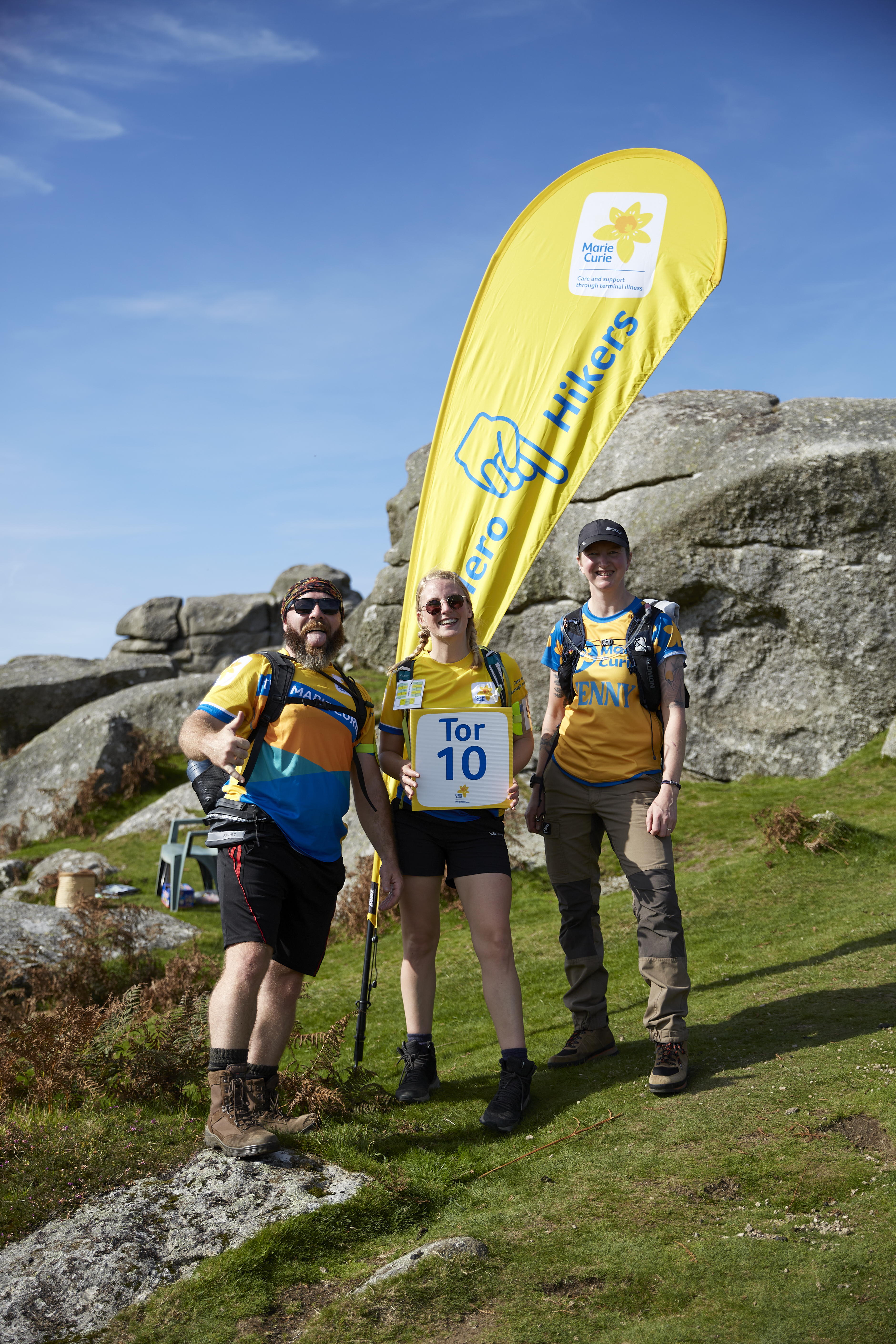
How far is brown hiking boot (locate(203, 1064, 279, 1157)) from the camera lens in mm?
4074

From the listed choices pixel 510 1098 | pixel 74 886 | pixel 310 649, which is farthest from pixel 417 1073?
pixel 74 886

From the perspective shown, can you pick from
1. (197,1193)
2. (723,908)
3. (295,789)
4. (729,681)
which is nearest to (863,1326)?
(197,1193)

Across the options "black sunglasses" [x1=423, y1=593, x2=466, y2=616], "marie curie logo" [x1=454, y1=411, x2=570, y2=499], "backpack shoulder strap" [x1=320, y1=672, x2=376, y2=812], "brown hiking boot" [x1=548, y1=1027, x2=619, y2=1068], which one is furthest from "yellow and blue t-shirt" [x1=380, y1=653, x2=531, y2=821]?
"marie curie logo" [x1=454, y1=411, x2=570, y2=499]

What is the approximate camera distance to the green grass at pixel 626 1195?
3.09 meters

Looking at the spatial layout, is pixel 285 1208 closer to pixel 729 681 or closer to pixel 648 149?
pixel 648 149

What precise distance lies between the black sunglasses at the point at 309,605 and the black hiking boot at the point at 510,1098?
2.41 meters

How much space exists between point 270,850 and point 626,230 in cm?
582

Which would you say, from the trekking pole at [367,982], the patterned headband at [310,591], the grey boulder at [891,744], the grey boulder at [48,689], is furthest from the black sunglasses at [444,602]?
the grey boulder at [48,689]

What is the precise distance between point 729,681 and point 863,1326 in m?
11.3

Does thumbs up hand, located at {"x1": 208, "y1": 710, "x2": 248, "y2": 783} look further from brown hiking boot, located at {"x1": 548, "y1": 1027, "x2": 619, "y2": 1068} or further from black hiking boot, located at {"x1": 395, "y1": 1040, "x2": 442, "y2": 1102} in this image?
brown hiking boot, located at {"x1": 548, "y1": 1027, "x2": 619, "y2": 1068}

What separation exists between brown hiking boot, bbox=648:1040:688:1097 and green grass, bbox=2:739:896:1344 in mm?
58

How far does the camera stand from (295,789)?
14.6 ft

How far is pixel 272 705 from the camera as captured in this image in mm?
4480

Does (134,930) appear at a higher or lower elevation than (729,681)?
lower
